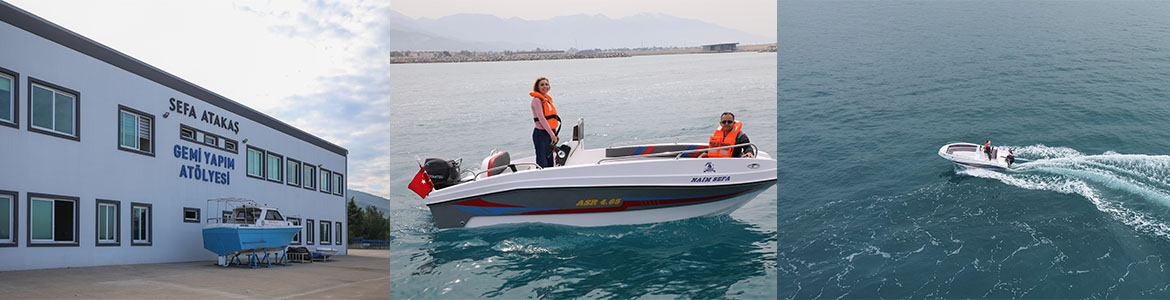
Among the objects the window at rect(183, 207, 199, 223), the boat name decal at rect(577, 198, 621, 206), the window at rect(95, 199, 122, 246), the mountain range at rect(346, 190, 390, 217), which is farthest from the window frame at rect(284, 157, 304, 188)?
the boat name decal at rect(577, 198, 621, 206)

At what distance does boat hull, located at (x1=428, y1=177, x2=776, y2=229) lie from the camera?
448 cm

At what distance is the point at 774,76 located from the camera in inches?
242

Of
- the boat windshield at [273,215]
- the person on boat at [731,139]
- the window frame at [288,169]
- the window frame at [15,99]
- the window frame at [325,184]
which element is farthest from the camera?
the window frame at [325,184]

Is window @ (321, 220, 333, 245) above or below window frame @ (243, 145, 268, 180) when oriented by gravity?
below

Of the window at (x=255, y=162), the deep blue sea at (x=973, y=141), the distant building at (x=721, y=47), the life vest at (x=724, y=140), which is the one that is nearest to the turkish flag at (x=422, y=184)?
the life vest at (x=724, y=140)

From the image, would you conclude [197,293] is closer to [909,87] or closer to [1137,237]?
[1137,237]

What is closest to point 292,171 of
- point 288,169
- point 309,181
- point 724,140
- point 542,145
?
point 288,169

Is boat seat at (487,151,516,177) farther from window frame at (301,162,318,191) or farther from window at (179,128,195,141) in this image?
window frame at (301,162,318,191)

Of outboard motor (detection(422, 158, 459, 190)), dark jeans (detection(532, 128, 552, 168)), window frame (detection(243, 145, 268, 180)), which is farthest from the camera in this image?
window frame (detection(243, 145, 268, 180))

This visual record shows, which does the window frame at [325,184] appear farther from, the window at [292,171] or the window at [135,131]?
the window at [135,131]

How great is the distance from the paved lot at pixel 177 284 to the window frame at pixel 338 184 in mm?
7709

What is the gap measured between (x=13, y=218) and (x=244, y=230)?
3.39 meters

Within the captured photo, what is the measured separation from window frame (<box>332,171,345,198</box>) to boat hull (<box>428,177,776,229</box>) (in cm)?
1479

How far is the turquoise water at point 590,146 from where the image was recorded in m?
4.39
